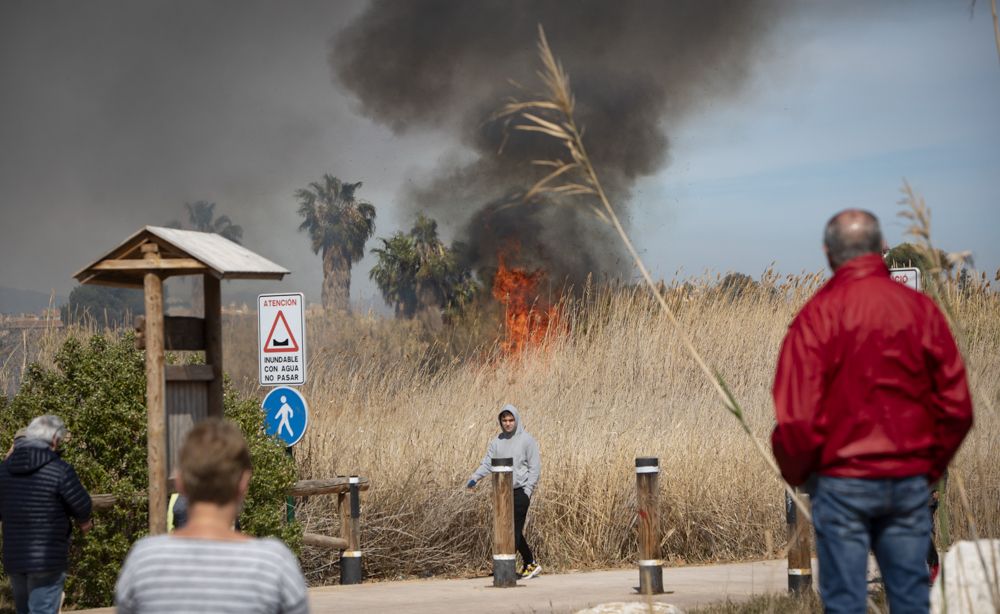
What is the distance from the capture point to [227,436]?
300cm

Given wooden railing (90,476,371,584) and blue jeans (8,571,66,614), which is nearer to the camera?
blue jeans (8,571,66,614)

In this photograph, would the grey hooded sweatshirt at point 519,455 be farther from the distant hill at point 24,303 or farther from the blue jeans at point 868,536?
the distant hill at point 24,303

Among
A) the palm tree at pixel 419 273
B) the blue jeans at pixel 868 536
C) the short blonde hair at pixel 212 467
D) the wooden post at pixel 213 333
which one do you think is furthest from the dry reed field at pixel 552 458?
the palm tree at pixel 419 273

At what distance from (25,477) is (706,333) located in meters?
13.1

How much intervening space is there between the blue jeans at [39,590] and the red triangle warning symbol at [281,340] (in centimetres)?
577

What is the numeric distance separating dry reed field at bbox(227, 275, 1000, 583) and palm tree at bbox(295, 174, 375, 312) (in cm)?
3813

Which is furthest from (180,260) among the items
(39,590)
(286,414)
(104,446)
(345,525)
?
(345,525)

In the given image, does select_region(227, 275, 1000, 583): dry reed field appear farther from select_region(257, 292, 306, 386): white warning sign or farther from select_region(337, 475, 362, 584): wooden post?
select_region(257, 292, 306, 386): white warning sign

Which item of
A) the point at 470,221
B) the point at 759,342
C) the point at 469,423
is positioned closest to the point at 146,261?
the point at 469,423

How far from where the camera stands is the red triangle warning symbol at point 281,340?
1291cm

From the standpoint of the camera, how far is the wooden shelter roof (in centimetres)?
637

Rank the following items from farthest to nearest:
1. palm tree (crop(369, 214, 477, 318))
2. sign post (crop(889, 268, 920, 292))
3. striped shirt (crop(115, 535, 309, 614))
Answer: palm tree (crop(369, 214, 477, 318)), sign post (crop(889, 268, 920, 292)), striped shirt (crop(115, 535, 309, 614))

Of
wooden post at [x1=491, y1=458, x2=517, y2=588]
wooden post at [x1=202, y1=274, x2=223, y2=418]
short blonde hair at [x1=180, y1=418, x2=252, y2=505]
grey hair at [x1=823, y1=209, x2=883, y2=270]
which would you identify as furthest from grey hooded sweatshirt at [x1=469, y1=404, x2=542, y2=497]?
short blonde hair at [x1=180, y1=418, x2=252, y2=505]

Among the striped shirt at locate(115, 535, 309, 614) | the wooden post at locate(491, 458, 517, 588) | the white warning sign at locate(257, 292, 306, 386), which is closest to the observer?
the striped shirt at locate(115, 535, 309, 614)
